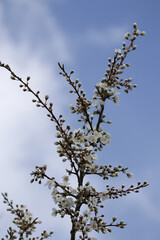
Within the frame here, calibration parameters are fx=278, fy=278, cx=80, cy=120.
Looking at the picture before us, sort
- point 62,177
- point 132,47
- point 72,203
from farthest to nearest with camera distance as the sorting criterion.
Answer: point 132,47, point 62,177, point 72,203

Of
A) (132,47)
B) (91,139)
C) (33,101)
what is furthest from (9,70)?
(132,47)

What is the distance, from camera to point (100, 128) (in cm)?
672

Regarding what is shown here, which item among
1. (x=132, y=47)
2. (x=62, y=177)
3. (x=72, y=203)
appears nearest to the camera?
(x=72, y=203)

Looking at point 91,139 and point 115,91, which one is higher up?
point 115,91

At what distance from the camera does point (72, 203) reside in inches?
236

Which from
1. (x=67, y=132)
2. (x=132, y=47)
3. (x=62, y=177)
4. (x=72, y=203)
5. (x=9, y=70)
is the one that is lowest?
(x=72, y=203)

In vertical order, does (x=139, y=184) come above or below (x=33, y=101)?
below

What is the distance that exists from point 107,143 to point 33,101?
6.47ft

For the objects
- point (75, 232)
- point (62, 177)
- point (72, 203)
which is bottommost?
point (75, 232)

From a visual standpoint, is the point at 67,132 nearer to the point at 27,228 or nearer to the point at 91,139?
the point at 91,139

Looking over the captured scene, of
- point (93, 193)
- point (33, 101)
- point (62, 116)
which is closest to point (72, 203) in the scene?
point (93, 193)

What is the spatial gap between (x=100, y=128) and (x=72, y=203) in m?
1.87

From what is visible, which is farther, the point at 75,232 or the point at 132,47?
the point at 132,47

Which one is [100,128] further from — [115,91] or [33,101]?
[33,101]
